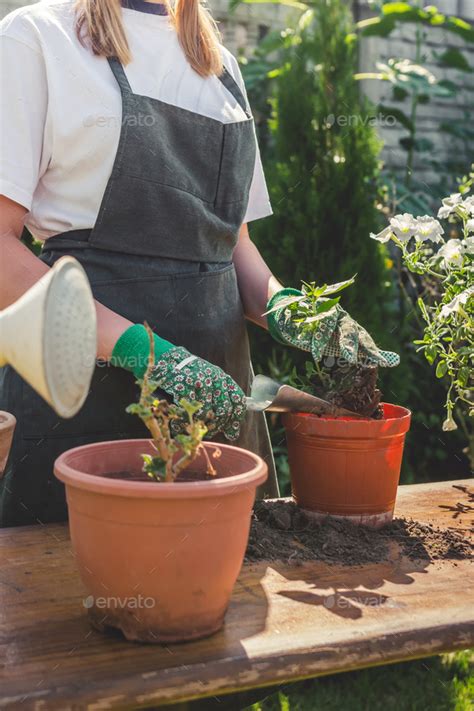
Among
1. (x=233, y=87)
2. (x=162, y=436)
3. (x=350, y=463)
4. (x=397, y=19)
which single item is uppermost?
(x=397, y=19)

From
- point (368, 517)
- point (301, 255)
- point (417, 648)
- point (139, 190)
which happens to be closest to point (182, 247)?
point (139, 190)

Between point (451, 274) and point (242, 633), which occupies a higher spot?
point (451, 274)

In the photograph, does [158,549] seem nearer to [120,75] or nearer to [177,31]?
[120,75]

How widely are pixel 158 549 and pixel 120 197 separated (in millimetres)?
753

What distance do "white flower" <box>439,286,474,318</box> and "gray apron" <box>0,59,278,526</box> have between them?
449 millimetres

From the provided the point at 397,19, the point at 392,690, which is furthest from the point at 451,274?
the point at 397,19

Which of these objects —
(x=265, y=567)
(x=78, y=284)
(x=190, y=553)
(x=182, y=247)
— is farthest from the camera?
(x=182, y=247)

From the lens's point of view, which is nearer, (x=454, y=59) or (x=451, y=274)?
(x=451, y=274)

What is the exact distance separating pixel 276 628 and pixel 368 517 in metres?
0.45

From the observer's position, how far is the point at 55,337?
33.7 inches

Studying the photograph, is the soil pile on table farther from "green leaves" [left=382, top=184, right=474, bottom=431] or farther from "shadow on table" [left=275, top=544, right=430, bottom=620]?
"green leaves" [left=382, top=184, right=474, bottom=431]

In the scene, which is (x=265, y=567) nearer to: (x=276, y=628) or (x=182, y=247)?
(x=276, y=628)

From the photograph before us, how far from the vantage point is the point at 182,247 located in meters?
1.64

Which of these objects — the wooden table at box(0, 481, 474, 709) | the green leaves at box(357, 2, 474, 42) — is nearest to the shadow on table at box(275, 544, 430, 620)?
the wooden table at box(0, 481, 474, 709)
